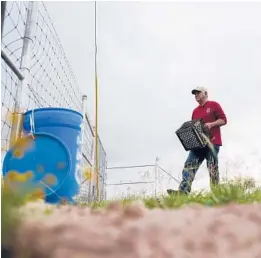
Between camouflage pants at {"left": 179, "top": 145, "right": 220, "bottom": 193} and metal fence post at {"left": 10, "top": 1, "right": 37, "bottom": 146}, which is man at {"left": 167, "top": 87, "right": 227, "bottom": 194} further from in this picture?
metal fence post at {"left": 10, "top": 1, "right": 37, "bottom": 146}

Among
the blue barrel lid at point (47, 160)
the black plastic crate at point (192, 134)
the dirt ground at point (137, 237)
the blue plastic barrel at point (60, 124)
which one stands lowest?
the dirt ground at point (137, 237)

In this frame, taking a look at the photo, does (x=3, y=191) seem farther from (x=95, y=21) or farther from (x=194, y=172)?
(x=194, y=172)

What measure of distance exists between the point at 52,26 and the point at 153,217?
2.46m

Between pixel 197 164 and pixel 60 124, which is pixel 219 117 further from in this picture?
pixel 60 124

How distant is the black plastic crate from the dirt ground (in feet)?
8.98

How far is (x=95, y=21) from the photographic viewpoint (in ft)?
7.19

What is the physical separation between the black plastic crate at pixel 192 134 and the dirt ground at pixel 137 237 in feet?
8.98

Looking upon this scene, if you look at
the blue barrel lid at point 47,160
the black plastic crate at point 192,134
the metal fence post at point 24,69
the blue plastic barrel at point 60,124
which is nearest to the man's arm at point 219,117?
the black plastic crate at point 192,134

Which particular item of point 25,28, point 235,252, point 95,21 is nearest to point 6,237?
point 235,252

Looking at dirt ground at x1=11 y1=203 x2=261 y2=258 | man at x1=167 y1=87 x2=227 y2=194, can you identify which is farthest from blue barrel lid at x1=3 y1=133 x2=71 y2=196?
man at x1=167 y1=87 x2=227 y2=194

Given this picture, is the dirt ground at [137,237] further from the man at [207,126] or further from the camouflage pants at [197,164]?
the man at [207,126]

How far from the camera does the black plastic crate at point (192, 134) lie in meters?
3.45

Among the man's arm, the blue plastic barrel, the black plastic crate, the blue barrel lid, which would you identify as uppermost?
the man's arm

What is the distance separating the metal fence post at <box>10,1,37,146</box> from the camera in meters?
2.26
